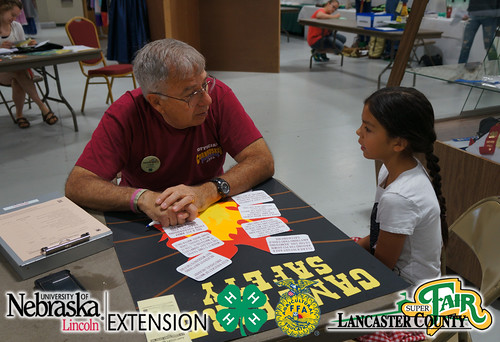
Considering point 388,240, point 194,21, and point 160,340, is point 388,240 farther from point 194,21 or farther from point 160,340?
point 194,21

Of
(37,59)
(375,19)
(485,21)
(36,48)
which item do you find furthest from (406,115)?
(375,19)

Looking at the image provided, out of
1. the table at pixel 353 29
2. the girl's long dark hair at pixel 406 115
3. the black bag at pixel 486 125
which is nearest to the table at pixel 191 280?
the girl's long dark hair at pixel 406 115

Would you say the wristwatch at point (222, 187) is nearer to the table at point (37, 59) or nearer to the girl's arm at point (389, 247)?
the girl's arm at point (389, 247)

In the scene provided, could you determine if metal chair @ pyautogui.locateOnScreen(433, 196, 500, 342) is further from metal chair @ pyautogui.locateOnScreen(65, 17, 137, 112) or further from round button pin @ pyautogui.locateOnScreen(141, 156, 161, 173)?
metal chair @ pyautogui.locateOnScreen(65, 17, 137, 112)

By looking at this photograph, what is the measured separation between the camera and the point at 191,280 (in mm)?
1054

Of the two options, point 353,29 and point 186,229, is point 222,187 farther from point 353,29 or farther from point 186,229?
point 353,29

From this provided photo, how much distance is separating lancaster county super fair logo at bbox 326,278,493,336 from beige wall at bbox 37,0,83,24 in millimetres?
14687

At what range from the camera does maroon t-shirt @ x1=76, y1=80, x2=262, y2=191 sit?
1.59 meters

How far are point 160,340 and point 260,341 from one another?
0.20 meters

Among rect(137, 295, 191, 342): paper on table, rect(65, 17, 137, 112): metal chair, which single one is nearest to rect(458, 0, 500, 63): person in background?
rect(137, 295, 191, 342): paper on table

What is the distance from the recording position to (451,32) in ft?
8.57

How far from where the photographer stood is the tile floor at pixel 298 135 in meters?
2.95

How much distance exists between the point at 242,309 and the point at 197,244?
310mm

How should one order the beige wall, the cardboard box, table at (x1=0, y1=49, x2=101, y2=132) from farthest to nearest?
1. the beige wall
2. the cardboard box
3. table at (x1=0, y1=49, x2=101, y2=132)
